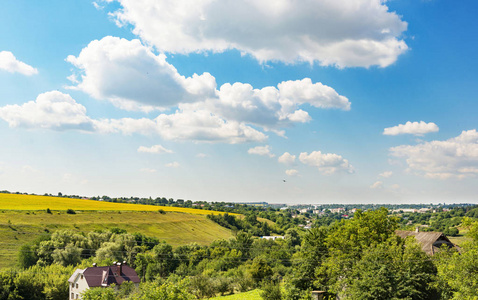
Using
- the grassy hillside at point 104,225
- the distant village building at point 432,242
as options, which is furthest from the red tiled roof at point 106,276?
the distant village building at point 432,242

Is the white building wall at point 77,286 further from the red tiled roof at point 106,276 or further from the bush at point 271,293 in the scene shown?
the bush at point 271,293

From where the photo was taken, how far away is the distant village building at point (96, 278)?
61.6 m

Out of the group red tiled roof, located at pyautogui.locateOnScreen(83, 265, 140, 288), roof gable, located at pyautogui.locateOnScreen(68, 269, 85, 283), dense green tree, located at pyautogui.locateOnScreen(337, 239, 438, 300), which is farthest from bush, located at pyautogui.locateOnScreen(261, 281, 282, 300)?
roof gable, located at pyautogui.locateOnScreen(68, 269, 85, 283)

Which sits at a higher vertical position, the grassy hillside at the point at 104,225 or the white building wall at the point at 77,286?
the grassy hillside at the point at 104,225

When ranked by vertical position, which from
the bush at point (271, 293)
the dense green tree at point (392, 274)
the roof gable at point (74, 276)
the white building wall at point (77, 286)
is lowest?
the white building wall at point (77, 286)

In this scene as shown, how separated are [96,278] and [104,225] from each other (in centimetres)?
5373

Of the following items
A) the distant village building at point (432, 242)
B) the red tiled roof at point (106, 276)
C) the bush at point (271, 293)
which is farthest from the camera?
the red tiled roof at point (106, 276)

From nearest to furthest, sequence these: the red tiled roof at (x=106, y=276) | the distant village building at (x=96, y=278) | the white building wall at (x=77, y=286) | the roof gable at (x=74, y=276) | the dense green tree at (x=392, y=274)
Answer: the dense green tree at (x=392, y=274) → the white building wall at (x=77, y=286) → the distant village building at (x=96, y=278) → the red tiled roof at (x=106, y=276) → the roof gable at (x=74, y=276)

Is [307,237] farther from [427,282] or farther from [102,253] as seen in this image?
[102,253]

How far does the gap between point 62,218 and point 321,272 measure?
292ft

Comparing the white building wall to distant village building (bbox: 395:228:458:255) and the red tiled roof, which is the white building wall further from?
distant village building (bbox: 395:228:458:255)

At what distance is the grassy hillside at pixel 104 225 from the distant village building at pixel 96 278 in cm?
1120

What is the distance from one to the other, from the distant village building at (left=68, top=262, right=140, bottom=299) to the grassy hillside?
1120 centimetres

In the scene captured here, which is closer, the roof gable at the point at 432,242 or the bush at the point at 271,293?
the roof gable at the point at 432,242
